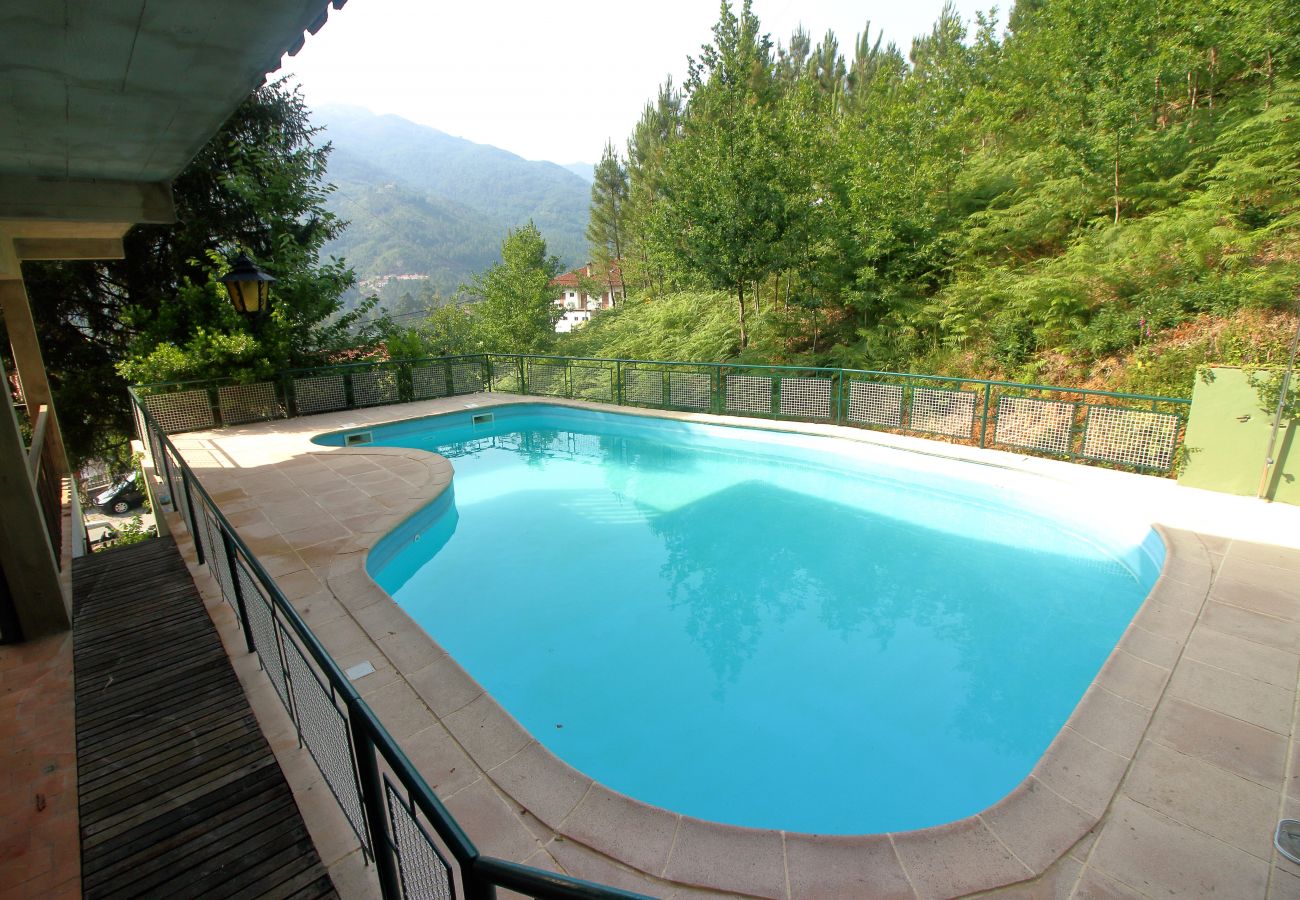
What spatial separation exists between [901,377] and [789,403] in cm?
191

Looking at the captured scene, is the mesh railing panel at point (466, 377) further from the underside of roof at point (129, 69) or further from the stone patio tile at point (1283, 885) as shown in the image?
the stone patio tile at point (1283, 885)

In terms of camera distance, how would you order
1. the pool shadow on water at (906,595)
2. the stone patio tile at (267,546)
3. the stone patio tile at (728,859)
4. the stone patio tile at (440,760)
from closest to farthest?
1. the stone patio tile at (728,859)
2. the stone patio tile at (440,760)
3. the pool shadow on water at (906,595)
4. the stone patio tile at (267,546)

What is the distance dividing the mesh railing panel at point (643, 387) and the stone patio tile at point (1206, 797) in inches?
366

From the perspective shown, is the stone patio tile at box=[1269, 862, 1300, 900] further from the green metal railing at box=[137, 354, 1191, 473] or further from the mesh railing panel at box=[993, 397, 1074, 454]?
the mesh railing panel at box=[993, 397, 1074, 454]

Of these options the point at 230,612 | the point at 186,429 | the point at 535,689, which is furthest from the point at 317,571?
the point at 186,429

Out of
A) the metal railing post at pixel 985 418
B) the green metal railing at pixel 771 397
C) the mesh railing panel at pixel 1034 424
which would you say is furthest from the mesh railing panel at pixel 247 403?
the mesh railing panel at pixel 1034 424

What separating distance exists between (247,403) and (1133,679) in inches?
482

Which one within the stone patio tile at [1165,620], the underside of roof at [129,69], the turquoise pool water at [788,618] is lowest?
the turquoise pool water at [788,618]

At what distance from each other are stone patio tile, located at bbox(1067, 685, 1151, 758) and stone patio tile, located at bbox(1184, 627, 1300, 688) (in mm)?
820

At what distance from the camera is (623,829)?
2.54 meters

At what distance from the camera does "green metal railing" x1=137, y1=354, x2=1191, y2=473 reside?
278 inches

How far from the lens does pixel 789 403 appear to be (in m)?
10.2

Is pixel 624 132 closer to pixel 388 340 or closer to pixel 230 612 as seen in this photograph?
pixel 388 340

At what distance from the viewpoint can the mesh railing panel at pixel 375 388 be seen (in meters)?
11.8
